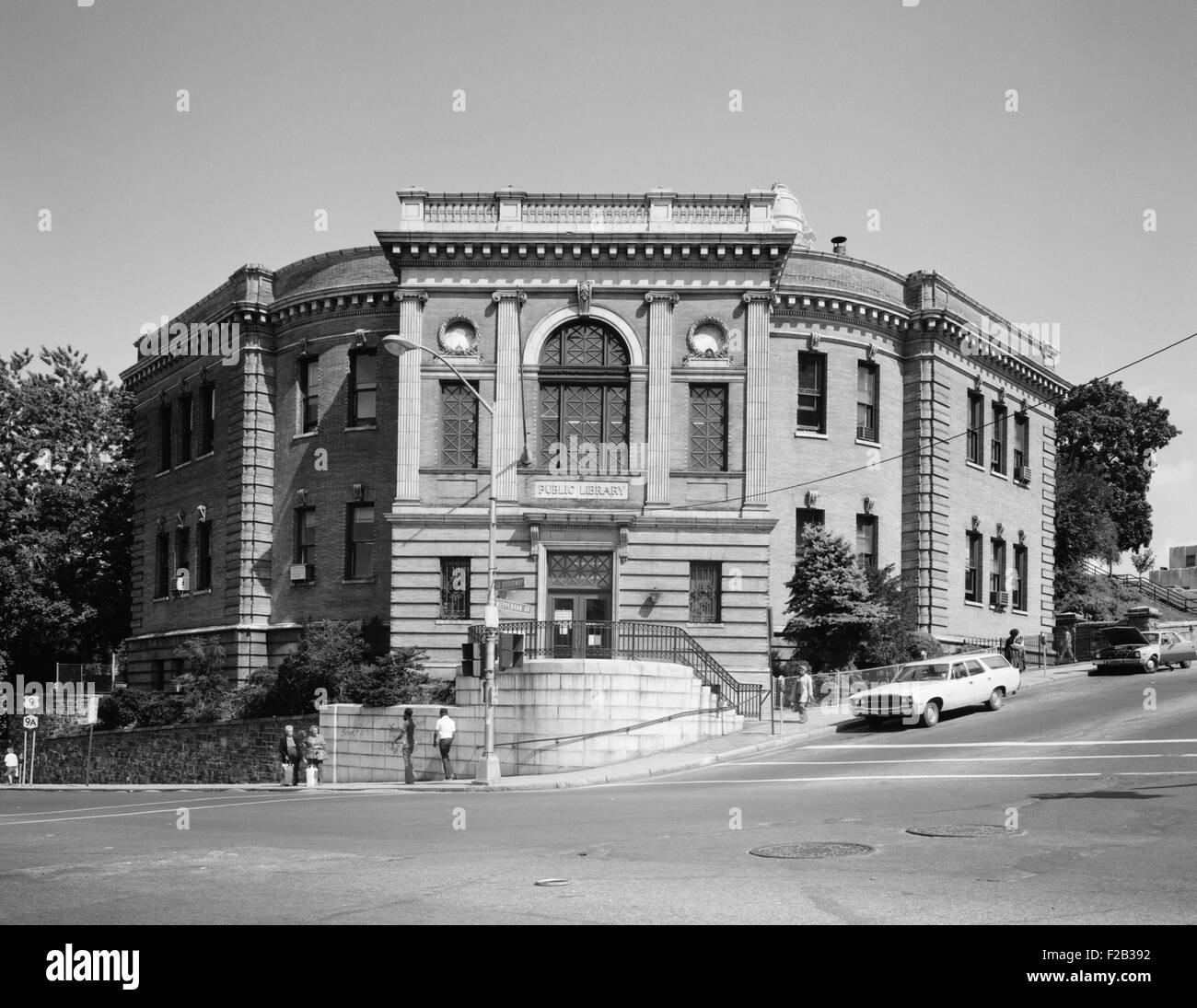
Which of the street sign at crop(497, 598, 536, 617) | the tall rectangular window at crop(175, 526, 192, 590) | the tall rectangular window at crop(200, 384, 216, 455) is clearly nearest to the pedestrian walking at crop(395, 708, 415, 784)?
the street sign at crop(497, 598, 536, 617)

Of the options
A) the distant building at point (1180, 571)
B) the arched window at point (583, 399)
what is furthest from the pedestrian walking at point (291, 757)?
the distant building at point (1180, 571)

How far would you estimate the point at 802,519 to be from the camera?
42156mm

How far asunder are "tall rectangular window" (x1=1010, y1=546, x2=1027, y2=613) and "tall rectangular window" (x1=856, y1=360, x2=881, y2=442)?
995 cm

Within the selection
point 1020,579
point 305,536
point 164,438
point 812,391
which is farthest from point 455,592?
point 1020,579

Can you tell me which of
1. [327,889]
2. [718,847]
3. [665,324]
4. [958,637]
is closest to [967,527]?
[958,637]

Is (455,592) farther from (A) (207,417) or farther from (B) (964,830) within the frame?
(B) (964,830)

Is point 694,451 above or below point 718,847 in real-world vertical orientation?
above

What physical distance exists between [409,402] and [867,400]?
15192 millimetres

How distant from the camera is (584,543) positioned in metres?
37.2

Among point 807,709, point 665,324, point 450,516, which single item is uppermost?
point 665,324

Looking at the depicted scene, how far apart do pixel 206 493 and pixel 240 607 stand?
5483mm

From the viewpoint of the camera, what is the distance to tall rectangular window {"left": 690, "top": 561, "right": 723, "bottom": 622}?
37.3 metres

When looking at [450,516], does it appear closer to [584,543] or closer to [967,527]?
[584,543]
